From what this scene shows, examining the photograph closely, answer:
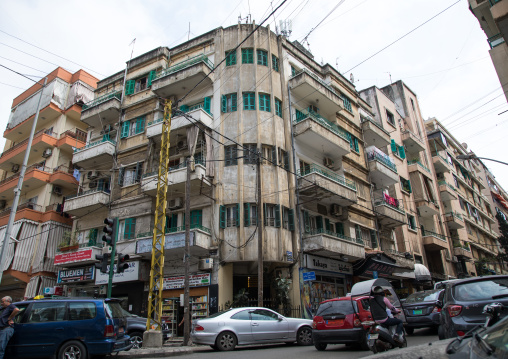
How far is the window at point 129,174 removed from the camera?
75.9 feet

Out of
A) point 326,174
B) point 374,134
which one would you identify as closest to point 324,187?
point 326,174

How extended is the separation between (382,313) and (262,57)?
19302mm

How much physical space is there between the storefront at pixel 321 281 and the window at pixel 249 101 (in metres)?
9.46

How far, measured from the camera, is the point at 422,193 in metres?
33.1

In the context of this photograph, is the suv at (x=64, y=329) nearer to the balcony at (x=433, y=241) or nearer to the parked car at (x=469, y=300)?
the parked car at (x=469, y=300)

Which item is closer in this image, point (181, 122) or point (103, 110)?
point (181, 122)

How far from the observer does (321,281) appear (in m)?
20.8

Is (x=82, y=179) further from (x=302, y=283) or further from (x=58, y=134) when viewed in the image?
(x=302, y=283)

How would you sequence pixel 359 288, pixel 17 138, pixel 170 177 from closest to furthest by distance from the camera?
pixel 359 288 → pixel 170 177 → pixel 17 138

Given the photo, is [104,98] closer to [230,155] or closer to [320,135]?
[230,155]

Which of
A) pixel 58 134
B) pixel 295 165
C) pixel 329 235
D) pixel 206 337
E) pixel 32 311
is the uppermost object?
pixel 58 134

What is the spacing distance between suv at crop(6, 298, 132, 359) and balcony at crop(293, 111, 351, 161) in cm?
1626

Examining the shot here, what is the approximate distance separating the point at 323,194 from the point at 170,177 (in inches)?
364

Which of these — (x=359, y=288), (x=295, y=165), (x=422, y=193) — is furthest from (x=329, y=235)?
(x=422, y=193)
